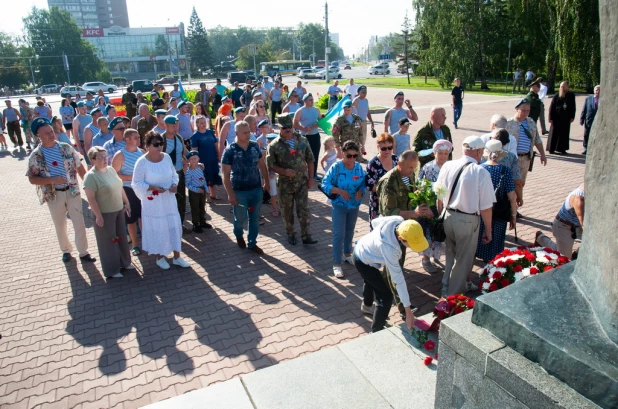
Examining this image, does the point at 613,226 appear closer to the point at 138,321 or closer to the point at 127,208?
the point at 138,321

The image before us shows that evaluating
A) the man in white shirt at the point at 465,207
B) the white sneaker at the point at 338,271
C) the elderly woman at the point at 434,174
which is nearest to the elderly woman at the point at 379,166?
the elderly woman at the point at 434,174

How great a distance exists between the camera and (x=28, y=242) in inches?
289

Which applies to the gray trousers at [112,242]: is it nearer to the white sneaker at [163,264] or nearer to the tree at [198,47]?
the white sneaker at [163,264]

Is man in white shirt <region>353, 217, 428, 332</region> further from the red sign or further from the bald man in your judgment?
the red sign

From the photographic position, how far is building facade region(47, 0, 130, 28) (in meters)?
146

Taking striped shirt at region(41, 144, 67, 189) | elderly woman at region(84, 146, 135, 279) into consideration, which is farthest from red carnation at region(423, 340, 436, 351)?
striped shirt at region(41, 144, 67, 189)

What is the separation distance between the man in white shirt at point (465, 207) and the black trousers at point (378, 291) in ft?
3.15

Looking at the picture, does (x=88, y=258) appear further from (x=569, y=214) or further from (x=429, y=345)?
(x=569, y=214)

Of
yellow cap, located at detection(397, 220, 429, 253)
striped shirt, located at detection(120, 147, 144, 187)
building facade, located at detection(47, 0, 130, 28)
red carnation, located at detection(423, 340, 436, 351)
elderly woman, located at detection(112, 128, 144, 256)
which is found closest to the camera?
yellow cap, located at detection(397, 220, 429, 253)

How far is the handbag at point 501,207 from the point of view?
5004 millimetres

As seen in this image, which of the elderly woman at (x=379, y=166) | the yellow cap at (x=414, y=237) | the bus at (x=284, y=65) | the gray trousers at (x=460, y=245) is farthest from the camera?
the bus at (x=284, y=65)

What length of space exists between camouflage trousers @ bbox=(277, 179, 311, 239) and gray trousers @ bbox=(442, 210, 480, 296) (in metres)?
2.48

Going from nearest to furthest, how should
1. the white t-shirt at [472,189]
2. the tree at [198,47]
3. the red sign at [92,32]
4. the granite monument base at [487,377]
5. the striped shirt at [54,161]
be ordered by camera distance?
the granite monument base at [487,377]
the white t-shirt at [472,189]
the striped shirt at [54,161]
the tree at [198,47]
the red sign at [92,32]

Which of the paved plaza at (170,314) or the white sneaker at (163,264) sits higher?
the white sneaker at (163,264)
